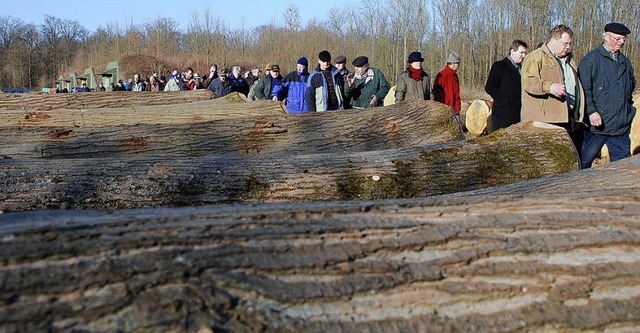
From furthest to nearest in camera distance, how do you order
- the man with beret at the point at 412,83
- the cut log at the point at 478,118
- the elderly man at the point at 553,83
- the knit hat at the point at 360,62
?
1. the cut log at the point at 478,118
2. the knit hat at the point at 360,62
3. the man with beret at the point at 412,83
4. the elderly man at the point at 553,83

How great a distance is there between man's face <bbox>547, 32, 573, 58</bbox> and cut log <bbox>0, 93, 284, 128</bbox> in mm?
4215

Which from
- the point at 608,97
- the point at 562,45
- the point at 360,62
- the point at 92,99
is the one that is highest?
the point at 360,62

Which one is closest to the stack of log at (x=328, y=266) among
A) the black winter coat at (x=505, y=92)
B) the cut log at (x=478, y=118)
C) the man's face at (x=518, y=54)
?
the black winter coat at (x=505, y=92)

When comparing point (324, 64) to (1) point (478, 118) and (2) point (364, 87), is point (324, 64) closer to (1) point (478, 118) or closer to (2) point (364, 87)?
(2) point (364, 87)

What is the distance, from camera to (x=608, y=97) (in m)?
6.10

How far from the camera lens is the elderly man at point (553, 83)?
229 inches

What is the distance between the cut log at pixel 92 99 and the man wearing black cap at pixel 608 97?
749cm

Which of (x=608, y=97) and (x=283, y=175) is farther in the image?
(x=608, y=97)

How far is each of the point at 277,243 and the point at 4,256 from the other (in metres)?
0.58

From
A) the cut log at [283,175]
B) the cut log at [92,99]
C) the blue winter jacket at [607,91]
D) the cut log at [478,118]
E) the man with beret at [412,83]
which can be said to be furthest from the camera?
the cut log at [478,118]

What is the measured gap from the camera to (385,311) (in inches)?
50.9

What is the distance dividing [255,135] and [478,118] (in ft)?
24.2

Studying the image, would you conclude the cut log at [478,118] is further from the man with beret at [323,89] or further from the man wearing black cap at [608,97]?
the man wearing black cap at [608,97]

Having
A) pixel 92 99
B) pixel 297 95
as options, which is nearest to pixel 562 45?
pixel 297 95
